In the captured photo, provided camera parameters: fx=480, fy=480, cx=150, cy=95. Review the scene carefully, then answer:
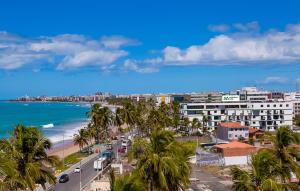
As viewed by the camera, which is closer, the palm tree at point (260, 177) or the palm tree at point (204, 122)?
the palm tree at point (260, 177)

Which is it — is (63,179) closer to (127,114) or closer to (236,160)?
(236,160)

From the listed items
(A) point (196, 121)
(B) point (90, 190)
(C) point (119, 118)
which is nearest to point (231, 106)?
(A) point (196, 121)

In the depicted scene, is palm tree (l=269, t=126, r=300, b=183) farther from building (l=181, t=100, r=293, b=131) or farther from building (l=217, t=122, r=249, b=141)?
building (l=181, t=100, r=293, b=131)

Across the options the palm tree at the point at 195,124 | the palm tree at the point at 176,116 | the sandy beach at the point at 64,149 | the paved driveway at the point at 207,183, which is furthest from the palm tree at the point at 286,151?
the palm tree at the point at 176,116

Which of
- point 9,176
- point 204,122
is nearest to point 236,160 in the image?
point 204,122

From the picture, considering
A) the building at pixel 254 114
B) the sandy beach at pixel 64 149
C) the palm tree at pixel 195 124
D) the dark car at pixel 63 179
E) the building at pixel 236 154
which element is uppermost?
the building at pixel 254 114

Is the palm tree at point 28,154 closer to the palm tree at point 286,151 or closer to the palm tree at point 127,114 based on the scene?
the palm tree at point 286,151

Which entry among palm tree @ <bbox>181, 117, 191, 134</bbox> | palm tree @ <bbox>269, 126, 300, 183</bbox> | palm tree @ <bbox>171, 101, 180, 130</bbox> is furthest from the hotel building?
palm tree @ <bbox>269, 126, 300, 183</bbox>
